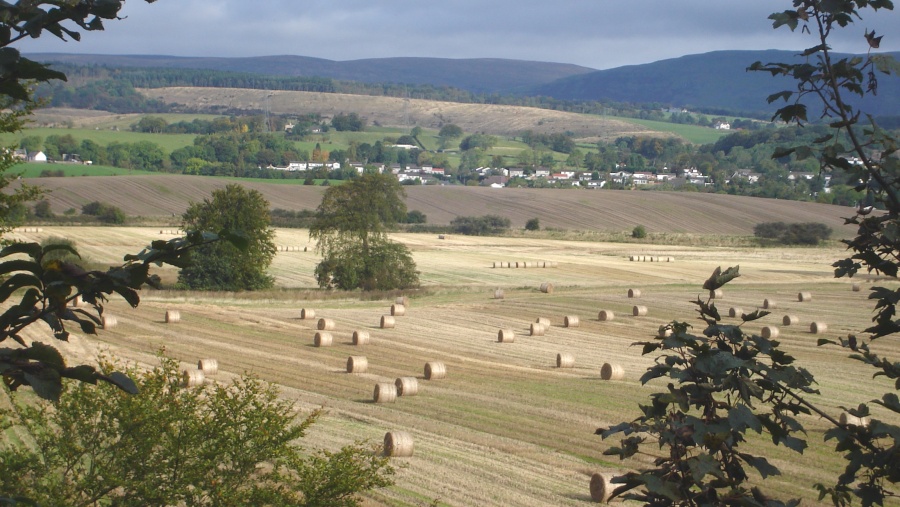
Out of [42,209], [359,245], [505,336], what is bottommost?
[505,336]

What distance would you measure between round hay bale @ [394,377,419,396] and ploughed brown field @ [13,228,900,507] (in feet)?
0.64

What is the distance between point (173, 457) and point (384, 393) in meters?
13.3

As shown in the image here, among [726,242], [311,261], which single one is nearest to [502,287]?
[311,261]

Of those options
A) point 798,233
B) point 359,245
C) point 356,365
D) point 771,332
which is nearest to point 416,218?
point 798,233

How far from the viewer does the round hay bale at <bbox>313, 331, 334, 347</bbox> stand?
100ft

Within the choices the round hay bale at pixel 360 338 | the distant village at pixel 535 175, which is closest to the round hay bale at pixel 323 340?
the round hay bale at pixel 360 338

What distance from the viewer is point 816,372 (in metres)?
26.6

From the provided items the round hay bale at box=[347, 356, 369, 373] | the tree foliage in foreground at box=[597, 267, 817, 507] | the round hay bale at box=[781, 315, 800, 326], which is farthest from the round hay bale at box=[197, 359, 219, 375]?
the round hay bale at box=[781, 315, 800, 326]

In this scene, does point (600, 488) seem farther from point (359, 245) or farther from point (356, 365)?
point (359, 245)

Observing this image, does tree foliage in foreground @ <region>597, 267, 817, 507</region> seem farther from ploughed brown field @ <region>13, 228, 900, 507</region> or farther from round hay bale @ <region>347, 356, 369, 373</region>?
round hay bale @ <region>347, 356, 369, 373</region>

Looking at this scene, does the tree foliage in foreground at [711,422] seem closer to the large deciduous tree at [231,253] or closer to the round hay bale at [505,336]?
the round hay bale at [505,336]

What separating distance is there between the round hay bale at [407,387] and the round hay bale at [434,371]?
190cm

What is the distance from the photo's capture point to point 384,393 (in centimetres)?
2175

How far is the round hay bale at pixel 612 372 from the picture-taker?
25.0 meters
